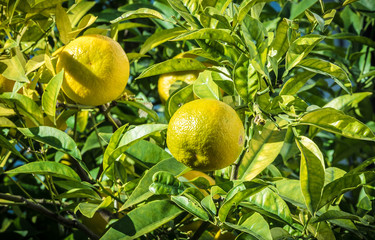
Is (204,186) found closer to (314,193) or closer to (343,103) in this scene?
(314,193)

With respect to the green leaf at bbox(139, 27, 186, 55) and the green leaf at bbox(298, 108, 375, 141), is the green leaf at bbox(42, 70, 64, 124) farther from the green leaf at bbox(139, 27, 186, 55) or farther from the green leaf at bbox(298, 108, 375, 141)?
the green leaf at bbox(298, 108, 375, 141)

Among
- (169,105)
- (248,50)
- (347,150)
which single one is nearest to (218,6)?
(248,50)

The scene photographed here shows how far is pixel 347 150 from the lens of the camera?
1.71 metres

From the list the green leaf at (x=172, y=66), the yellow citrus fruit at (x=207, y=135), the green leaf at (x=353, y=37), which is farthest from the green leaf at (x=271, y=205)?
the green leaf at (x=353, y=37)

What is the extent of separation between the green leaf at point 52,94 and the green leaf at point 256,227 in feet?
1.53

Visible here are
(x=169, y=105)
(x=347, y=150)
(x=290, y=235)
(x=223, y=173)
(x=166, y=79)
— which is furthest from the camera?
(x=347, y=150)

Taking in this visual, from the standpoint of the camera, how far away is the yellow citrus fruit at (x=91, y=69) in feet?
3.26

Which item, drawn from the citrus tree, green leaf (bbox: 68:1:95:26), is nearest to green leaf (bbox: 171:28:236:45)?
the citrus tree

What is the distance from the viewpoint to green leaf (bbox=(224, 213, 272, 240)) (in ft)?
2.56

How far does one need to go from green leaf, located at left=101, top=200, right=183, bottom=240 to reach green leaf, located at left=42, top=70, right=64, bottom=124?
323 mm

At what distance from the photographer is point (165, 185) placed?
2.73 feet

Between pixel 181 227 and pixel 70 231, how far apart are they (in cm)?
78

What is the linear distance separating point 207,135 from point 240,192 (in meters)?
0.13

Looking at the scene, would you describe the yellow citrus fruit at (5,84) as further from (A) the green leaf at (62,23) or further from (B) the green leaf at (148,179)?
(B) the green leaf at (148,179)
